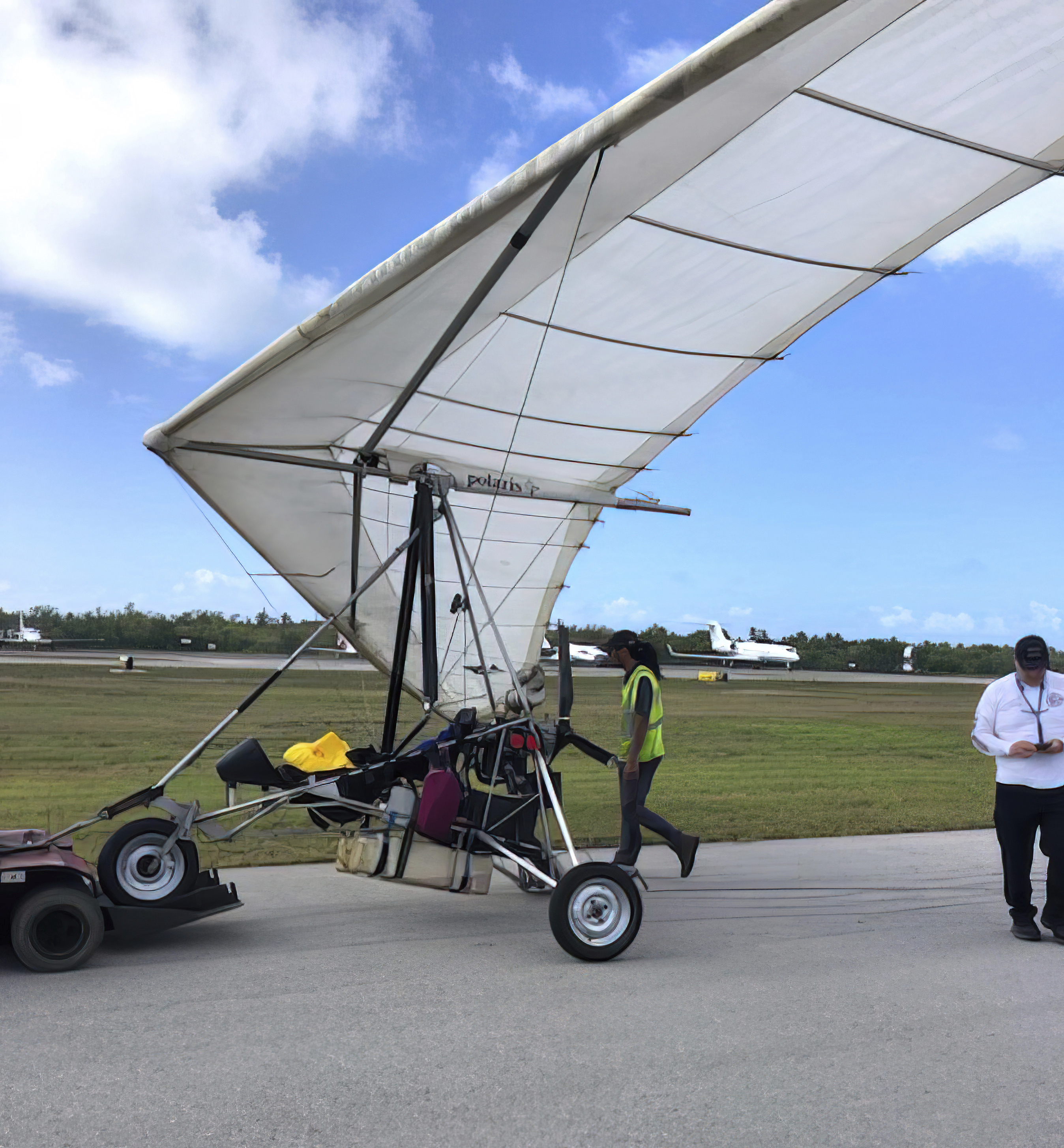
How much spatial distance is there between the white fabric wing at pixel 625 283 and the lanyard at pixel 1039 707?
300cm

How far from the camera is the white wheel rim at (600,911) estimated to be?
16.4ft

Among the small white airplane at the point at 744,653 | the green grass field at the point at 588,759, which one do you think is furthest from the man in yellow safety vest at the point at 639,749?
the small white airplane at the point at 744,653

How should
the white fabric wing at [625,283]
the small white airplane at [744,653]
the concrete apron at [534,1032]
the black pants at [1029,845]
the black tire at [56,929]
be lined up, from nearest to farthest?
the concrete apron at [534,1032]
the black tire at [56,929]
the white fabric wing at [625,283]
the black pants at [1029,845]
the small white airplane at [744,653]

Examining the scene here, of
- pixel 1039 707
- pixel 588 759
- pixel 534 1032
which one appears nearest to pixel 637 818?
pixel 1039 707

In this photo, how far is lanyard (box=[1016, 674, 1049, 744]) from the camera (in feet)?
18.5

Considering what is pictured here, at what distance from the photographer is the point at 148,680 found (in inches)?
1247

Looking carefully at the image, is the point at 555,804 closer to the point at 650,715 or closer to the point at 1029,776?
the point at 650,715

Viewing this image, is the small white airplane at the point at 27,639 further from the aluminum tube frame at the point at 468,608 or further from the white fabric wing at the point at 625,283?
the aluminum tube frame at the point at 468,608

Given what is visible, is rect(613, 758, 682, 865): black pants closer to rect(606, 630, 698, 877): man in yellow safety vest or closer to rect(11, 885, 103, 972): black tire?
rect(606, 630, 698, 877): man in yellow safety vest

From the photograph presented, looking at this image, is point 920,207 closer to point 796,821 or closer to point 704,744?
point 796,821

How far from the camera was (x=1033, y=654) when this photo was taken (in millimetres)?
5738

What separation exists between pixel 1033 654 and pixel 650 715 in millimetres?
2434

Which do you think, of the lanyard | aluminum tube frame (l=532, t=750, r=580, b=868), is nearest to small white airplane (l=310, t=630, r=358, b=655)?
aluminum tube frame (l=532, t=750, r=580, b=868)

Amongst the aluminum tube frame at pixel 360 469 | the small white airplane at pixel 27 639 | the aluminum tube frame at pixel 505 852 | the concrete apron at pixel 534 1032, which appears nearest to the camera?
the concrete apron at pixel 534 1032
